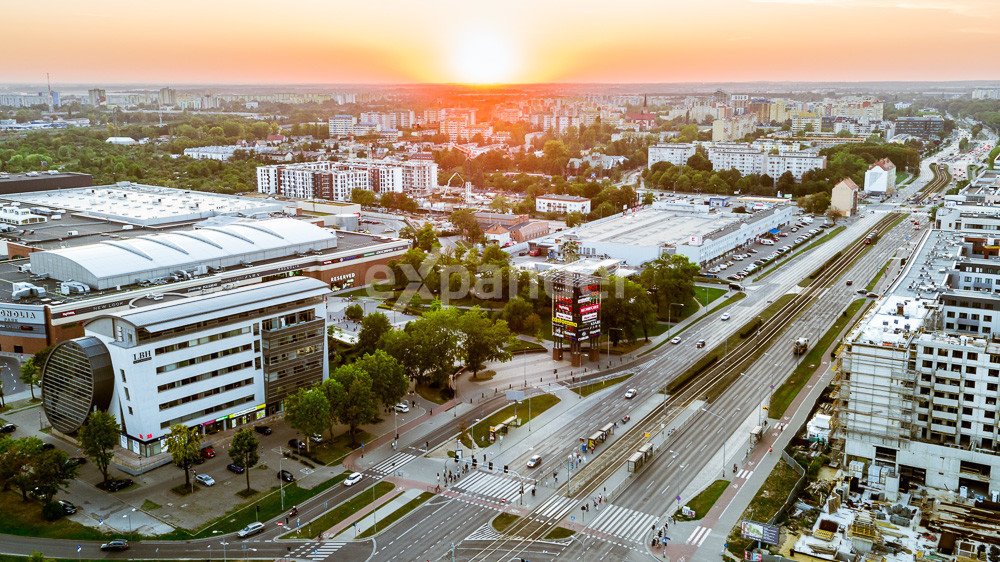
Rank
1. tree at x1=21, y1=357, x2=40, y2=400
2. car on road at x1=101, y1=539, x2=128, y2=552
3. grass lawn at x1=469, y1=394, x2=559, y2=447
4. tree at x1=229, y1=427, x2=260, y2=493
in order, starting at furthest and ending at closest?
tree at x1=21, y1=357, x2=40, y2=400, grass lawn at x1=469, y1=394, x2=559, y2=447, tree at x1=229, y1=427, x2=260, y2=493, car on road at x1=101, y1=539, x2=128, y2=552

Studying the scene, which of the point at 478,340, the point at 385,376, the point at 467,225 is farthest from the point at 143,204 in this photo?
the point at 385,376

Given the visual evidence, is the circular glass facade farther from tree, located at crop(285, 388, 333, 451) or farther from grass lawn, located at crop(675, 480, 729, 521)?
grass lawn, located at crop(675, 480, 729, 521)

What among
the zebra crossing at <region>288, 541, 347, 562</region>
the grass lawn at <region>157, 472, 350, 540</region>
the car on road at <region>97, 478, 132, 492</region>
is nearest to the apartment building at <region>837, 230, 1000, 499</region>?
the zebra crossing at <region>288, 541, 347, 562</region>

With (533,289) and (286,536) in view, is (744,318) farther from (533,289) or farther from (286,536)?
(286,536)

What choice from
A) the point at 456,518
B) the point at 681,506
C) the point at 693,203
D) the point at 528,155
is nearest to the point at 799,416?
the point at 681,506

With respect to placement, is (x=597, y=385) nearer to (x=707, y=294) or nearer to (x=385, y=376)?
(x=385, y=376)

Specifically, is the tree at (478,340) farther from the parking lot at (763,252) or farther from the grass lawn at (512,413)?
the parking lot at (763,252)
